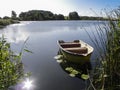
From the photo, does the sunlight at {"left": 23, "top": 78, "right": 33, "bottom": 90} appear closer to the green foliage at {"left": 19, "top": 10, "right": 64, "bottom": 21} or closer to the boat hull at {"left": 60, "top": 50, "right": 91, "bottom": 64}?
the boat hull at {"left": 60, "top": 50, "right": 91, "bottom": 64}

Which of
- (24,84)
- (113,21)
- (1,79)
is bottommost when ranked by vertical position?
(24,84)

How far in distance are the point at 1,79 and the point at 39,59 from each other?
1232 cm

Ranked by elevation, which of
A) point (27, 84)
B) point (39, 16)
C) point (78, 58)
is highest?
point (39, 16)

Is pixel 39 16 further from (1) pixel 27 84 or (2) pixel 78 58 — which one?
(1) pixel 27 84

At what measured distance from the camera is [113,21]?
3314mm

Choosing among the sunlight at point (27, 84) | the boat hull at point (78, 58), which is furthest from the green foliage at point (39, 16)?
the sunlight at point (27, 84)

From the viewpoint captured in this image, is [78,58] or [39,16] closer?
[78,58]

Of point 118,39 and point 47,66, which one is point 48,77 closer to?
point 47,66

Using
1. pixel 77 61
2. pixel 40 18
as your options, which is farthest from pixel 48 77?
pixel 40 18

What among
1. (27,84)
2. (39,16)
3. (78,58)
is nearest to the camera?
(27,84)

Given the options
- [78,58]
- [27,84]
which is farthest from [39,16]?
[27,84]

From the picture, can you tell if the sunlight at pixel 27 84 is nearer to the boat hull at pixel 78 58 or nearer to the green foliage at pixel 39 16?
the boat hull at pixel 78 58

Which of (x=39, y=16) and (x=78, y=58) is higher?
(x=39, y=16)

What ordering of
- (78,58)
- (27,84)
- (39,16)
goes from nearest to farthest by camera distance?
(27,84) → (78,58) → (39,16)
